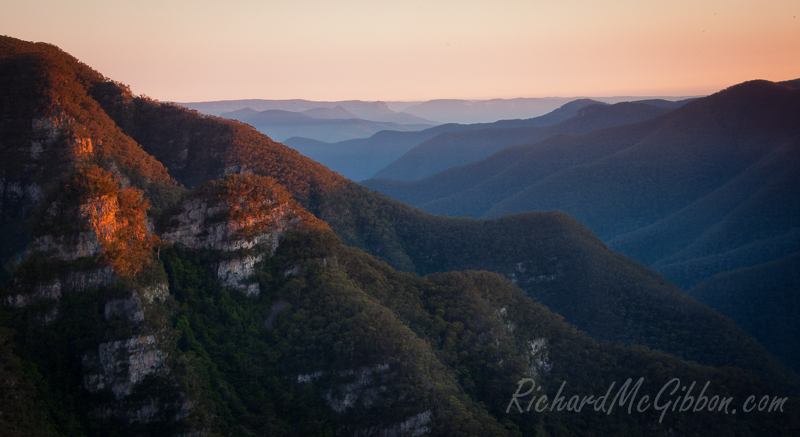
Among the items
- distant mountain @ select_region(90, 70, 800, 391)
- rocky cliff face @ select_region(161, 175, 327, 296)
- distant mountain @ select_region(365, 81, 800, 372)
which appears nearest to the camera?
rocky cliff face @ select_region(161, 175, 327, 296)

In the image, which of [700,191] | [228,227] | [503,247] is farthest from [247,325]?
[700,191]

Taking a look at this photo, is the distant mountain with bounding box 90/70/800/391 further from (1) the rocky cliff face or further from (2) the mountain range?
(1) the rocky cliff face

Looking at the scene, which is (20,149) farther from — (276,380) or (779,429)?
(779,429)

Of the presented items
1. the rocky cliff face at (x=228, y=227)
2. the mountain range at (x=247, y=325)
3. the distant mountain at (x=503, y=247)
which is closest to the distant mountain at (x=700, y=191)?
the distant mountain at (x=503, y=247)

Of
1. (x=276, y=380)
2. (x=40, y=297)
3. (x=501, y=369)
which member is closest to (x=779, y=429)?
(x=501, y=369)

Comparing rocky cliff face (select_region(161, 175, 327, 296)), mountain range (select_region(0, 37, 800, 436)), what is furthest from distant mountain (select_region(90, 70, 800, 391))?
rocky cliff face (select_region(161, 175, 327, 296))
